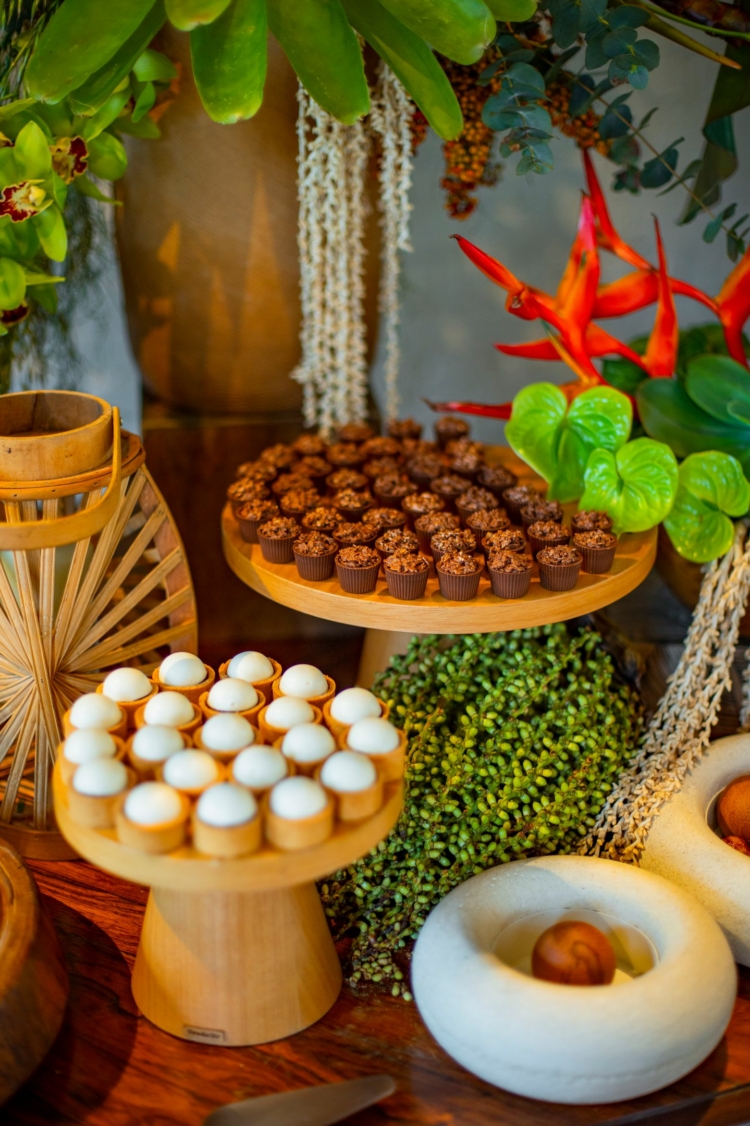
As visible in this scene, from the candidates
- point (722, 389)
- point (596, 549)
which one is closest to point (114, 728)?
point (596, 549)

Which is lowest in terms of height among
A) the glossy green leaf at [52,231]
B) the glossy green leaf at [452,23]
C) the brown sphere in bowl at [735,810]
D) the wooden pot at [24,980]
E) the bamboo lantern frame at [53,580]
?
the wooden pot at [24,980]

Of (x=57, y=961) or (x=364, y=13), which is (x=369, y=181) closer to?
(x=364, y=13)

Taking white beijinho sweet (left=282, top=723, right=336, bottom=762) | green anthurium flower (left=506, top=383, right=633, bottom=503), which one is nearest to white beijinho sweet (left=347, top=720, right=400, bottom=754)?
white beijinho sweet (left=282, top=723, right=336, bottom=762)

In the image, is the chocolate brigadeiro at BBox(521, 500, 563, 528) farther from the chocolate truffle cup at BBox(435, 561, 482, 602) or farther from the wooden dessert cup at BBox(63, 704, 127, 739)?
the wooden dessert cup at BBox(63, 704, 127, 739)

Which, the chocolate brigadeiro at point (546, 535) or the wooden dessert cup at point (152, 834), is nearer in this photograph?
the wooden dessert cup at point (152, 834)

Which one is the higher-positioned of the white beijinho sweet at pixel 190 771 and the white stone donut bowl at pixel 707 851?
the white beijinho sweet at pixel 190 771

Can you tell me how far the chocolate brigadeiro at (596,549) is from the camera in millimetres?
1074

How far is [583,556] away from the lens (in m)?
1.09

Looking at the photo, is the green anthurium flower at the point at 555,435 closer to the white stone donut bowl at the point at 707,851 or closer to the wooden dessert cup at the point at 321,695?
the white stone donut bowl at the point at 707,851

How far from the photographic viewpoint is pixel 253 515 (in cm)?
115

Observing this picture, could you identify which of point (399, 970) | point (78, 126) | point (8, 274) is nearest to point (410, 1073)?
point (399, 970)

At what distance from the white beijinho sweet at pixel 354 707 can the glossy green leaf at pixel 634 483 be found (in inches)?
19.0

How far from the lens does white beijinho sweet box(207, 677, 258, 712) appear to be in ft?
2.69

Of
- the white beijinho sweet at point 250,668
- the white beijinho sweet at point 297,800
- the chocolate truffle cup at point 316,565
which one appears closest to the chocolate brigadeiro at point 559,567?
the chocolate truffle cup at point 316,565
